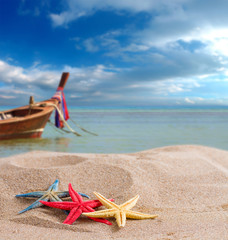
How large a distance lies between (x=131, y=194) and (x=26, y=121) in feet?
29.3

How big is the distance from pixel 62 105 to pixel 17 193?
11353mm

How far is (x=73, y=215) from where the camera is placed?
98.7 inches

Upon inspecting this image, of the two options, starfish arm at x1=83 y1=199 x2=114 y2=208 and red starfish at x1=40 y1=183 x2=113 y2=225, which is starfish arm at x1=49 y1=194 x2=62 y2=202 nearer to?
red starfish at x1=40 y1=183 x2=113 y2=225

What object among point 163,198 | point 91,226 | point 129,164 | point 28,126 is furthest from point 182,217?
point 28,126

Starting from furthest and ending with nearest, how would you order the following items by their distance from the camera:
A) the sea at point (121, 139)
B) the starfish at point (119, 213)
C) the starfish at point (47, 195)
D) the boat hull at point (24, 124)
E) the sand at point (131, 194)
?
1. the boat hull at point (24, 124)
2. the sea at point (121, 139)
3. the starfish at point (47, 195)
4. the starfish at point (119, 213)
5. the sand at point (131, 194)

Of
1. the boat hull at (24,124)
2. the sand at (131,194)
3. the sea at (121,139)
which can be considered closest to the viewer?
the sand at (131,194)

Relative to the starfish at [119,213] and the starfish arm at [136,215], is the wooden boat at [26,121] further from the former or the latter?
the starfish arm at [136,215]

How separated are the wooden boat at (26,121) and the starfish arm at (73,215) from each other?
28.3 feet

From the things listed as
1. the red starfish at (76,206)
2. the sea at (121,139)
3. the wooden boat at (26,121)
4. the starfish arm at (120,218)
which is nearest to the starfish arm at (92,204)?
the red starfish at (76,206)

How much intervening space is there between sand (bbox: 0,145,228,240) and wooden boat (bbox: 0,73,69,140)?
6258mm

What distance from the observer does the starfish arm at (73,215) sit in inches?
96.0

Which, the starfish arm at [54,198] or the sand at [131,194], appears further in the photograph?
the starfish arm at [54,198]

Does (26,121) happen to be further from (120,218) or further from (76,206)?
(120,218)

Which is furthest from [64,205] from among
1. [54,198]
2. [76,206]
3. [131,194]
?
[131,194]
